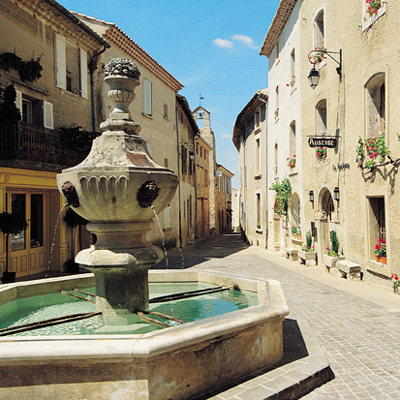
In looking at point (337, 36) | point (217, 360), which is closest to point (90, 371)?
point (217, 360)

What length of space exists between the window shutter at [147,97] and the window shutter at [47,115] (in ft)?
21.9

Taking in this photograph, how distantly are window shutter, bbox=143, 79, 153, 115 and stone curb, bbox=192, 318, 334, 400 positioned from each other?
15.6m

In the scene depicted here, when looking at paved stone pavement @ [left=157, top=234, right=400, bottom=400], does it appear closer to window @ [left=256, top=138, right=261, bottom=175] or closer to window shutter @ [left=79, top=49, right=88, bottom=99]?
window shutter @ [left=79, top=49, right=88, bottom=99]

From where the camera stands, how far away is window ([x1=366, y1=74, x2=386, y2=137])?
32.9ft

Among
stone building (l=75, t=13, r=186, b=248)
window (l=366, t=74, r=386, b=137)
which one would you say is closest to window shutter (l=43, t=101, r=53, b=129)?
stone building (l=75, t=13, r=186, b=248)

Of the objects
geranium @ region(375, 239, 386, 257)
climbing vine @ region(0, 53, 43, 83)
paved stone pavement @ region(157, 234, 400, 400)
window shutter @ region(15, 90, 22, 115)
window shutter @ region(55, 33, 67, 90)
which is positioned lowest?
paved stone pavement @ region(157, 234, 400, 400)

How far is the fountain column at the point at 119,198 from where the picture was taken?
4137 mm

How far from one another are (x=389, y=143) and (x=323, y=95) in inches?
175

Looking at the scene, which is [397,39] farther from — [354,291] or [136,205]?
[136,205]

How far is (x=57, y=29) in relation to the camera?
12781 millimetres

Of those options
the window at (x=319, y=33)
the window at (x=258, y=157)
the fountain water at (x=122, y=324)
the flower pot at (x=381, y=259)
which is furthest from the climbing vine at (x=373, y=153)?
the window at (x=258, y=157)

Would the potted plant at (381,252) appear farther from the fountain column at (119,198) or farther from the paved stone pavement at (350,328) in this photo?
the fountain column at (119,198)

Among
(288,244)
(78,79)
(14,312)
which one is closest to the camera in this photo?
(14,312)

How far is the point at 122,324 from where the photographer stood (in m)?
4.36
